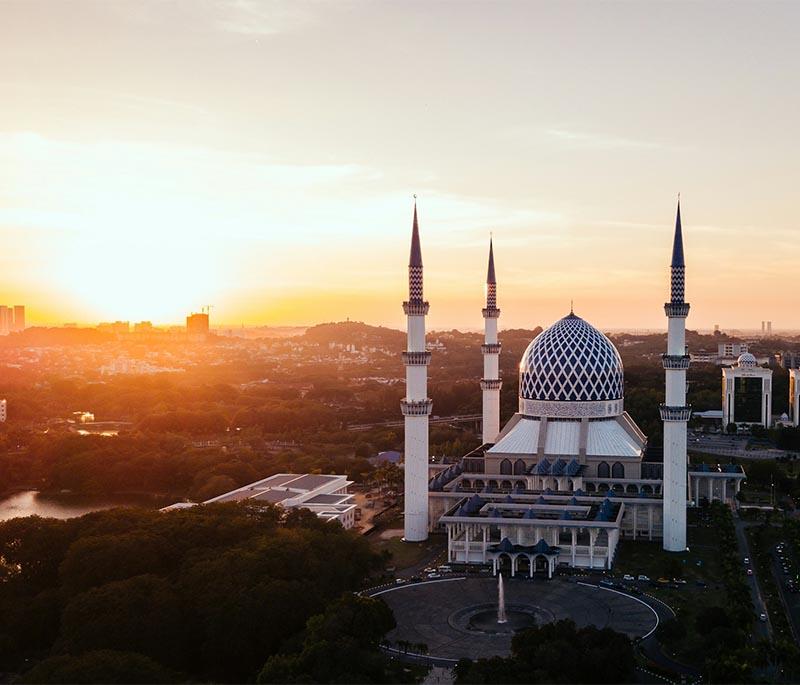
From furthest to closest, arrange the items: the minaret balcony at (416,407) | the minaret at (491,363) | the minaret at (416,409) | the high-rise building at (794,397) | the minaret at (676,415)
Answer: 1. the high-rise building at (794,397)
2. the minaret at (491,363)
3. the minaret balcony at (416,407)
4. the minaret at (416,409)
5. the minaret at (676,415)

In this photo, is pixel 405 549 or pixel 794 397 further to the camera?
pixel 794 397

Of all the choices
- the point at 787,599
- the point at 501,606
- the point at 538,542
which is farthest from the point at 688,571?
the point at 501,606

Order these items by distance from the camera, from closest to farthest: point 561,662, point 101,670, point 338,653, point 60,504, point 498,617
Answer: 1. point 101,670
2. point 561,662
3. point 338,653
4. point 498,617
5. point 60,504

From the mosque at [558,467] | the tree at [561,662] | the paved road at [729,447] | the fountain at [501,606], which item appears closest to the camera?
the tree at [561,662]

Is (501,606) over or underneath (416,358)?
underneath

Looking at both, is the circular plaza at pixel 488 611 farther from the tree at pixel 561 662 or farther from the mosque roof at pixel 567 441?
the mosque roof at pixel 567 441

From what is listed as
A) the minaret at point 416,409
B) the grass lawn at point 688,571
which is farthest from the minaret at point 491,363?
the grass lawn at point 688,571

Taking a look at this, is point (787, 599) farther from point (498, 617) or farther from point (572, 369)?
point (572, 369)
